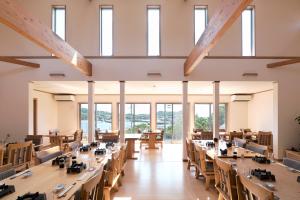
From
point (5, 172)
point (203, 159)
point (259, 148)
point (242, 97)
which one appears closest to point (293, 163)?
point (259, 148)

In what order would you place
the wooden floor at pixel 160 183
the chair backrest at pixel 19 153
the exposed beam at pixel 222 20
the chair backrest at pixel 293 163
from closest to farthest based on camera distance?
the exposed beam at pixel 222 20, the chair backrest at pixel 293 163, the wooden floor at pixel 160 183, the chair backrest at pixel 19 153

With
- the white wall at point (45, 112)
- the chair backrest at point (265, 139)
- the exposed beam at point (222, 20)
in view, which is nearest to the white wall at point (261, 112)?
the chair backrest at point (265, 139)

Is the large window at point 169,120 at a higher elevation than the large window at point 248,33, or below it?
below

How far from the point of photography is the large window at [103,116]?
1155 cm

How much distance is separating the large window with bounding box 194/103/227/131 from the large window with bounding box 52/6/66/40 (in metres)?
6.86

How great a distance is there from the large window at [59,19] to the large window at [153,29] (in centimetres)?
265

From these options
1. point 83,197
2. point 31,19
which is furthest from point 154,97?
point 83,197

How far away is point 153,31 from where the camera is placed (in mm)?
7473

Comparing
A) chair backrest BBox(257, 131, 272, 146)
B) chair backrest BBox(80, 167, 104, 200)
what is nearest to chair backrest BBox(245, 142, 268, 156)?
chair backrest BBox(257, 131, 272, 146)

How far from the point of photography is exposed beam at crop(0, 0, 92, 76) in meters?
2.82

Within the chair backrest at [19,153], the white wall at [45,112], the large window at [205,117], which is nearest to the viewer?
the chair backrest at [19,153]

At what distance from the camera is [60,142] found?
26.9ft

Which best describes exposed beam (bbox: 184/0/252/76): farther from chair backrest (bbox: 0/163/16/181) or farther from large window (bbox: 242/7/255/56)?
large window (bbox: 242/7/255/56)

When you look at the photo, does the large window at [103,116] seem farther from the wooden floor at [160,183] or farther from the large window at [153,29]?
the large window at [153,29]
